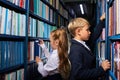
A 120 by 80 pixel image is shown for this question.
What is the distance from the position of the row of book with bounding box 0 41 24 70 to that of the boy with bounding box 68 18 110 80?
53cm

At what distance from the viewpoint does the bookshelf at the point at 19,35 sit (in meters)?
1.74

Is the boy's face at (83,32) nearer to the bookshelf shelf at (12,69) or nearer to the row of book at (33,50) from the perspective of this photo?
the bookshelf shelf at (12,69)

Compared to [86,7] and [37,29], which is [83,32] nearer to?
[37,29]

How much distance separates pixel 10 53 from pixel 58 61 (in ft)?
1.66

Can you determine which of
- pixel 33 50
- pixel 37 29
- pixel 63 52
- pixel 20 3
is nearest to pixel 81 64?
pixel 63 52

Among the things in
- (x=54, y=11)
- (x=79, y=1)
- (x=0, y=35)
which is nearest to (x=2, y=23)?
(x=0, y=35)

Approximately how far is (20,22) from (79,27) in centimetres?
67

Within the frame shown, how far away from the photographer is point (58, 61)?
2.15m

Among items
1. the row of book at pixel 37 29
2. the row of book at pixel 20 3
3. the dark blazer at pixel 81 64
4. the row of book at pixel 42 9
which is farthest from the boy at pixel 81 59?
the row of book at pixel 42 9

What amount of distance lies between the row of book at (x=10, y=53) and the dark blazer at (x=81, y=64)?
0.53 meters

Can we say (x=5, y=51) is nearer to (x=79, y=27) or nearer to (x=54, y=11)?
(x=79, y=27)

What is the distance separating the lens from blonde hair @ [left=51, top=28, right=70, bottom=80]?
211cm

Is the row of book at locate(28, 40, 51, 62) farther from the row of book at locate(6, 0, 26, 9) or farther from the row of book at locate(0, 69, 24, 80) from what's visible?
the row of book at locate(6, 0, 26, 9)

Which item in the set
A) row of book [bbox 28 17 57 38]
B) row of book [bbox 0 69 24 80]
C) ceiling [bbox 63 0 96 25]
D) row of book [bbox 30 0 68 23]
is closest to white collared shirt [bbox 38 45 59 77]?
row of book [bbox 0 69 24 80]
